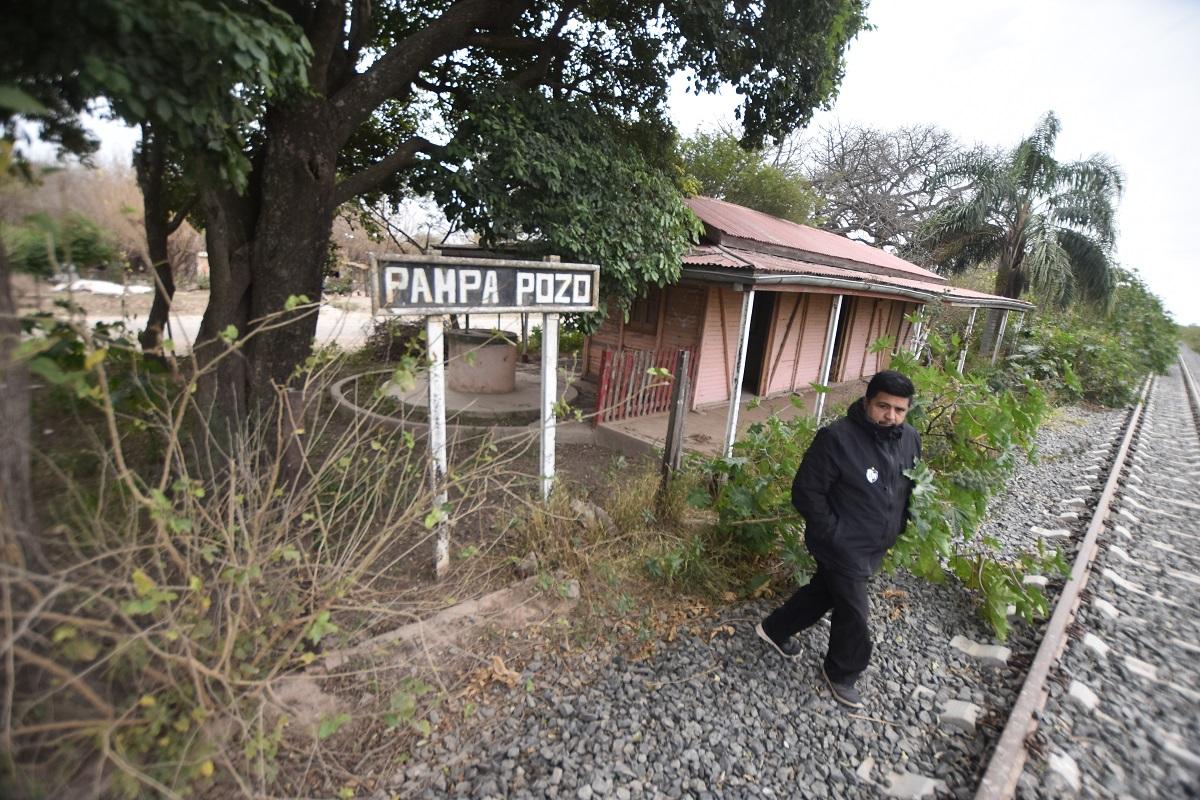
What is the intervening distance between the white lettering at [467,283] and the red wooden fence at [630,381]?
294 centimetres

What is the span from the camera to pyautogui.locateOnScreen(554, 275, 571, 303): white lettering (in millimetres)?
3955

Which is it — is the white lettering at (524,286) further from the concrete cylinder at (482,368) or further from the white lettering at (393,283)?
the concrete cylinder at (482,368)

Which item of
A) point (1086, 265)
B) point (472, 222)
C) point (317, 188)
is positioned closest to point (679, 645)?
point (472, 222)

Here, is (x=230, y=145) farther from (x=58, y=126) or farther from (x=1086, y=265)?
(x=1086, y=265)

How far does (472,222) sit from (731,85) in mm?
3852

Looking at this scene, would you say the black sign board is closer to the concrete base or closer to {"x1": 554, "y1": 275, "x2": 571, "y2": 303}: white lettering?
{"x1": 554, "y1": 275, "x2": 571, "y2": 303}: white lettering

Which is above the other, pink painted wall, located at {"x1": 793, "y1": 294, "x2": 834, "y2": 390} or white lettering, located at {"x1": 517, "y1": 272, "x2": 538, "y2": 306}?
white lettering, located at {"x1": 517, "y1": 272, "x2": 538, "y2": 306}

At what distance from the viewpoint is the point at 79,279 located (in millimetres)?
1670

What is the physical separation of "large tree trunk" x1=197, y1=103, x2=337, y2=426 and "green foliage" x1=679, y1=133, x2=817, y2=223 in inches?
716

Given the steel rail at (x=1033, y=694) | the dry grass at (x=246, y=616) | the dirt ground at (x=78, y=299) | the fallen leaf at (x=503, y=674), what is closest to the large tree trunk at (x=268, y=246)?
the dry grass at (x=246, y=616)

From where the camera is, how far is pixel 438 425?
3.49 metres

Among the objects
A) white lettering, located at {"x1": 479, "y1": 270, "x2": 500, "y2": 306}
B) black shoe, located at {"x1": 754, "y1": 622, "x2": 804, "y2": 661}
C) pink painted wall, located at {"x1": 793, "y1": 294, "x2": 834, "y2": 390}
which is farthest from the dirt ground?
pink painted wall, located at {"x1": 793, "y1": 294, "x2": 834, "y2": 390}

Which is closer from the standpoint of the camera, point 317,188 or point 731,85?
point 317,188

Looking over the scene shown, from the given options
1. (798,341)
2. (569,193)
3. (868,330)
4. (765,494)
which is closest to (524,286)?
(569,193)
